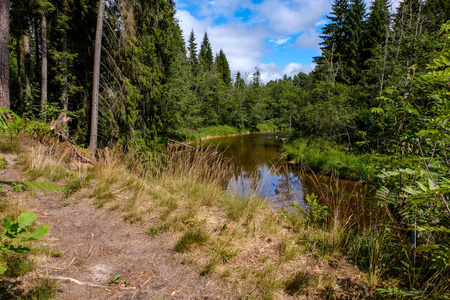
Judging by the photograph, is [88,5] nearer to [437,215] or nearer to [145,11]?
[145,11]

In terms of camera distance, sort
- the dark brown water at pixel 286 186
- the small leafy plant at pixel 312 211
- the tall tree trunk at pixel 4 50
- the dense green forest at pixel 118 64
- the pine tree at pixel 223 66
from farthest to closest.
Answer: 1. the pine tree at pixel 223 66
2. the dense green forest at pixel 118 64
3. the tall tree trunk at pixel 4 50
4. the dark brown water at pixel 286 186
5. the small leafy plant at pixel 312 211

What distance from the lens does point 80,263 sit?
2.12 meters

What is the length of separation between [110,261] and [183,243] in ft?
2.50

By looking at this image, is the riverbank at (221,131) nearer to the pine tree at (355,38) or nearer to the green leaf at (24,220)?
the pine tree at (355,38)

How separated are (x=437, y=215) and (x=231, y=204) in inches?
96.0

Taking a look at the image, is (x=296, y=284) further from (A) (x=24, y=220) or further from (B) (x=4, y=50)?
(B) (x=4, y=50)

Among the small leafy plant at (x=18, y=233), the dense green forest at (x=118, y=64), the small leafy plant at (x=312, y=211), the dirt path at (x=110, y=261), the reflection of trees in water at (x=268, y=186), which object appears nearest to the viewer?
the small leafy plant at (x=18, y=233)

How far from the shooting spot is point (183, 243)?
249 cm

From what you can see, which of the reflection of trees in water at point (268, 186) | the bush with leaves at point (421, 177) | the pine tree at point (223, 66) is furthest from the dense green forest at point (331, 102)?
the pine tree at point (223, 66)

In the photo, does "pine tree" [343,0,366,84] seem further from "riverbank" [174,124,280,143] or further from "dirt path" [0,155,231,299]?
"dirt path" [0,155,231,299]

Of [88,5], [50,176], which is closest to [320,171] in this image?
[50,176]

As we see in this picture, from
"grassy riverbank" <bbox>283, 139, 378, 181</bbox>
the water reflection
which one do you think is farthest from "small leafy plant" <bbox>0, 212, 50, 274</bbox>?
"grassy riverbank" <bbox>283, 139, 378, 181</bbox>

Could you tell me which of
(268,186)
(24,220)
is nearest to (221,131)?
(268,186)

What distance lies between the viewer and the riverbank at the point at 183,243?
1.96m
